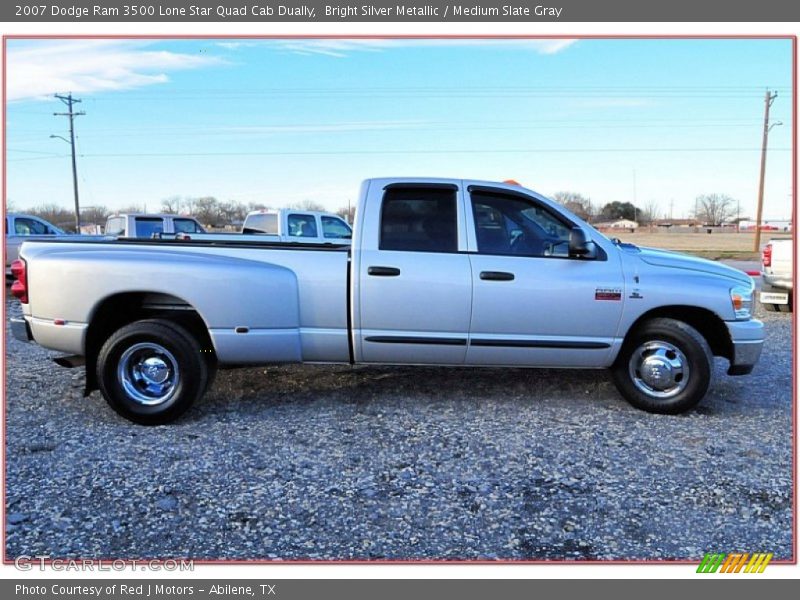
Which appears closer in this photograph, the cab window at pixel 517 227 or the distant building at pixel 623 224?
the cab window at pixel 517 227

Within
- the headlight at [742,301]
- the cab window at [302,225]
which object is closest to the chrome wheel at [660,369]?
the headlight at [742,301]

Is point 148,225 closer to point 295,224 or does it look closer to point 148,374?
point 295,224

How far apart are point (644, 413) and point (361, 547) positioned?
122 inches

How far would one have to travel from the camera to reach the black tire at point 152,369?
4.95 meters

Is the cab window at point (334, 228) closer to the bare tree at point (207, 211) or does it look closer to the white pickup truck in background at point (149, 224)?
the white pickup truck in background at point (149, 224)

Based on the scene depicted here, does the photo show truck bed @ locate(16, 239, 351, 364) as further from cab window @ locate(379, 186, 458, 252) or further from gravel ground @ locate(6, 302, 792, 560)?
gravel ground @ locate(6, 302, 792, 560)

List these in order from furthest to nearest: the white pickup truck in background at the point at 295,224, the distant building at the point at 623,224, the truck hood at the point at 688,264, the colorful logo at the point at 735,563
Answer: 1. the distant building at the point at 623,224
2. the white pickup truck in background at the point at 295,224
3. the truck hood at the point at 688,264
4. the colorful logo at the point at 735,563

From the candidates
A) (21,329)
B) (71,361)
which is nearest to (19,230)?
(21,329)

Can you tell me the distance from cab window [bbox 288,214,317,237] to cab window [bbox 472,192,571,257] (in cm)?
970

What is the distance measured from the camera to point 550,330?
5242mm

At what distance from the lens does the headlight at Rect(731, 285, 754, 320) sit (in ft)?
17.3

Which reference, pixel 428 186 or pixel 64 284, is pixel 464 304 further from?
pixel 64 284

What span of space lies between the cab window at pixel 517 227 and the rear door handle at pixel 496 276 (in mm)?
205

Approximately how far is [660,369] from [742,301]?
91 cm
